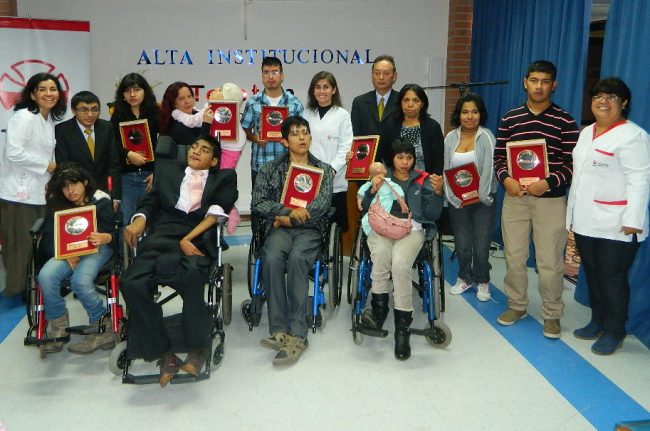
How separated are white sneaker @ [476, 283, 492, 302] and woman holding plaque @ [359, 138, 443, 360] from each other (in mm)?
930

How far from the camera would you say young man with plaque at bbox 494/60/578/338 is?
3.32 m

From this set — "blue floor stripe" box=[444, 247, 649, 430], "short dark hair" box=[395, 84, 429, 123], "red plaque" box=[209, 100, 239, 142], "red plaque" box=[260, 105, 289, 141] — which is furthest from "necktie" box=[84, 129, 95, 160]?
"blue floor stripe" box=[444, 247, 649, 430]

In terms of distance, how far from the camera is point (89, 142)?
12.2 ft

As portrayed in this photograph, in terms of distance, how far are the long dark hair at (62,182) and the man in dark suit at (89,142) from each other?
0.46 meters

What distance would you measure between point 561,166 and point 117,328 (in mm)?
2612

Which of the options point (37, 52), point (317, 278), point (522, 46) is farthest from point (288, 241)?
point (37, 52)

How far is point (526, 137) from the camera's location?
3402 mm

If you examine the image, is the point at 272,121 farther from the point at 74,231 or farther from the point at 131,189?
the point at 74,231

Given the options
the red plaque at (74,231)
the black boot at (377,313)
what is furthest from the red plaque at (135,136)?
the black boot at (377,313)

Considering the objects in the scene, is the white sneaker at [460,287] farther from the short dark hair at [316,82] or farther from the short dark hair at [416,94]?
the short dark hair at [316,82]

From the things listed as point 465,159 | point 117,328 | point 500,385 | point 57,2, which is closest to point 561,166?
point 465,159

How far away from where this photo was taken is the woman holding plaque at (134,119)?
386 centimetres

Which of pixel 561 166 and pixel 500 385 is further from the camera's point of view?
pixel 561 166

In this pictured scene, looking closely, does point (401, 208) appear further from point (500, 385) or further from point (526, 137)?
point (500, 385)
